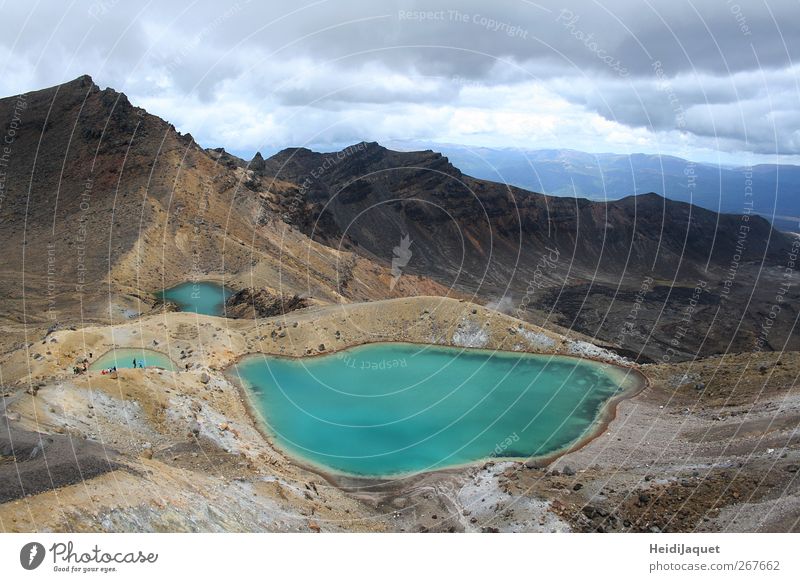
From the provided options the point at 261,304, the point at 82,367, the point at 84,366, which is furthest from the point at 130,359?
the point at 261,304

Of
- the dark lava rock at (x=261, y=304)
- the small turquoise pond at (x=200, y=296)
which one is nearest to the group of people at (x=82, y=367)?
the dark lava rock at (x=261, y=304)

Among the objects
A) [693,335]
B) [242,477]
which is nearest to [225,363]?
[242,477]

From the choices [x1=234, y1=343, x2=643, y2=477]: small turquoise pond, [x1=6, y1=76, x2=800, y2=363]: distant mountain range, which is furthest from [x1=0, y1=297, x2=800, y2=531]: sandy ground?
[x1=6, y1=76, x2=800, y2=363]: distant mountain range

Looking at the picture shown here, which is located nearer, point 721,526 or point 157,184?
point 721,526

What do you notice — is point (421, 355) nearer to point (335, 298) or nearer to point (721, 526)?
point (335, 298)

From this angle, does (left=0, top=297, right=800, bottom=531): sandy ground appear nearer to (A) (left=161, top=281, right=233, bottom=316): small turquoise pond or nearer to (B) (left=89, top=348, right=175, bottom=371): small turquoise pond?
(B) (left=89, top=348, right=175, bottom=371): small turquoise pond

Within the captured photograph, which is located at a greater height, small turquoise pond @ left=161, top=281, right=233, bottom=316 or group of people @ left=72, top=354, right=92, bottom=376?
small turquoise pond @ left=161, top=281, right=233, bottom=316
